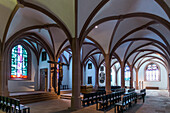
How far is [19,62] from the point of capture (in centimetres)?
1736

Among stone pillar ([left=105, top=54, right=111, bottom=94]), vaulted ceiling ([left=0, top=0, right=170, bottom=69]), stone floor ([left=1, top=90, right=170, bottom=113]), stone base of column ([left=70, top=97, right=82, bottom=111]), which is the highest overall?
vaulted ceiling ([left=0, top=0, right=170, bottom=69])

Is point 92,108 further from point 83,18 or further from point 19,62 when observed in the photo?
point 19,62

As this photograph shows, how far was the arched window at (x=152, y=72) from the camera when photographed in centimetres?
3008

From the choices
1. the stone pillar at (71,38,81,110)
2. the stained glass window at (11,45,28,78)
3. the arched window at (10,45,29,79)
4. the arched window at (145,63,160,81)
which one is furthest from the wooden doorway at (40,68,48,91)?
the arched window at (145,63,160,81)

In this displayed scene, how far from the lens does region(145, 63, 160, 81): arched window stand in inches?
1184

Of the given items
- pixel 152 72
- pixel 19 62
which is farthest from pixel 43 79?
pixel 152 72

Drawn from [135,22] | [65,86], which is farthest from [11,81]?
[135,22]

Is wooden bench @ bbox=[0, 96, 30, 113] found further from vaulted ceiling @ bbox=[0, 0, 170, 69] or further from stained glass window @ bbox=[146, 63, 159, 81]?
stained glass window @ bbox=[146, 63, 159, 81]

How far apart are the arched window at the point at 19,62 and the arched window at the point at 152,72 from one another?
23287 mm

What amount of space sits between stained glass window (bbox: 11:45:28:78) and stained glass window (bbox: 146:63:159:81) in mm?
23455

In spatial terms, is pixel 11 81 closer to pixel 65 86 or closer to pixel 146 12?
pixel 65 86

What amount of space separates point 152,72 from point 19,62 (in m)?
24.7

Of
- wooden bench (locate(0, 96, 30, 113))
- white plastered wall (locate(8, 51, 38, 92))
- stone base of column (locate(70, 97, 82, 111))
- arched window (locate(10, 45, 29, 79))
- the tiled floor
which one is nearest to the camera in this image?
wooden bench (locate(0, 96, 30, 113))

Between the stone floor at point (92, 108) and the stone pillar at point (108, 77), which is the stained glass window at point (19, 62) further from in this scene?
the stone pillar at point (108, 77)
